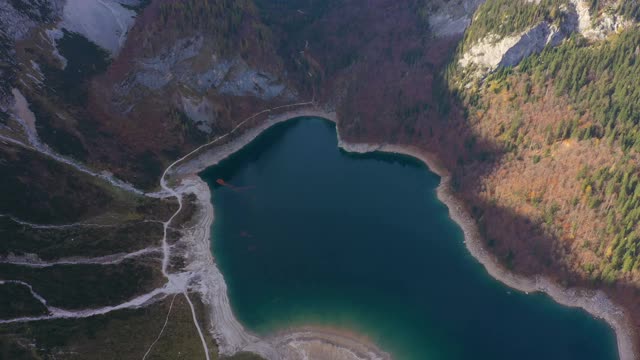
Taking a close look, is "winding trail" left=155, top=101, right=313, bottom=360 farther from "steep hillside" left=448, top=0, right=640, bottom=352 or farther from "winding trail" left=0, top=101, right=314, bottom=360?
"steep hillside" left=448, top=0, right=640, bottom=352

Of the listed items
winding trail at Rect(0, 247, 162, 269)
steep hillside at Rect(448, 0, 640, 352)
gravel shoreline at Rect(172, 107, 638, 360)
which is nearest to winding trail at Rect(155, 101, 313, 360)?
gravel shoreline at Rect(172, 107, 638, 360)

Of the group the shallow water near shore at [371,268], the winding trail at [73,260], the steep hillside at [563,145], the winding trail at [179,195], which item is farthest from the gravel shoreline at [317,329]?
the winding trail at [73,260]

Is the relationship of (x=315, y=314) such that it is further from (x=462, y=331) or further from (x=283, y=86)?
(x=283, y=86)

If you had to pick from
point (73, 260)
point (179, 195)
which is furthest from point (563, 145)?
point (73, 260)

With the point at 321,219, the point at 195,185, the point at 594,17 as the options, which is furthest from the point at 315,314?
the point at 594,17

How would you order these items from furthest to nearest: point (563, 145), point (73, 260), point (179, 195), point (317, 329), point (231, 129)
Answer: point (231, 129) < point (179, 195) < point (563, 145) < point (73, 260) < point (317, 329)

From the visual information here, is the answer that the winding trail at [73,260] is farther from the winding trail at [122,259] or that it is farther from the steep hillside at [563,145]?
the steep hillside at [563,145]

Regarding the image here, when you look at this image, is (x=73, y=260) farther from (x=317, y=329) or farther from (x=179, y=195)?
(x=317, y=329)
